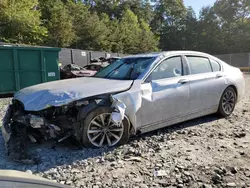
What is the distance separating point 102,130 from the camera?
12.9 feet

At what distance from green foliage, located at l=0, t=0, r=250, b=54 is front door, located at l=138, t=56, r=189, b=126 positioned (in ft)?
56.1

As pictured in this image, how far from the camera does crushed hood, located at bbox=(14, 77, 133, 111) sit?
12.0ft

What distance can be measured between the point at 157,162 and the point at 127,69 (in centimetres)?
188

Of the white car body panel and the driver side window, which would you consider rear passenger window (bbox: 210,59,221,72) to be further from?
the driver side window

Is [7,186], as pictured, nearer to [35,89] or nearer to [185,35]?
[35,89]

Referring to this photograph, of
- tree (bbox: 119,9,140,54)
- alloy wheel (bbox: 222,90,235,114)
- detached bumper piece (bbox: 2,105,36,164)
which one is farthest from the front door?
tree (bbox: 119,9,140,54)

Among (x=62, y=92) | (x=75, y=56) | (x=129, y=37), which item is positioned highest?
(x=129, y=37)

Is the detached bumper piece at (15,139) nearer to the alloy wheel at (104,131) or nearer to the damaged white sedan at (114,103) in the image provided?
the damaged white sedan at (114,103)

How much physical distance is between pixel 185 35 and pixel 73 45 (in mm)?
32061

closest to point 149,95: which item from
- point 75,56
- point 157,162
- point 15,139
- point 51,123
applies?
point 157,162

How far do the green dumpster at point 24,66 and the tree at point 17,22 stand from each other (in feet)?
33.3

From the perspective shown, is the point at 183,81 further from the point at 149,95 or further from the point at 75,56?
the point at 75,56

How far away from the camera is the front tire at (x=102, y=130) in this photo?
3781 mm

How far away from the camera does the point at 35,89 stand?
161 inches
